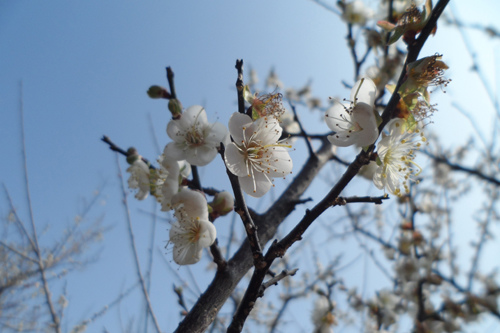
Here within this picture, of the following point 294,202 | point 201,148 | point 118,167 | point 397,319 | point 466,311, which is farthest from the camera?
point 397,319

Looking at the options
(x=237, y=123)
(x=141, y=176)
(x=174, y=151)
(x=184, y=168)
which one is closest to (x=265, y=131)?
(x=237, y=123)

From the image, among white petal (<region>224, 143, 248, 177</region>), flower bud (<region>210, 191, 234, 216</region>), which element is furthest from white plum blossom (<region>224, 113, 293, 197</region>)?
flower bud (<region>210, 191, 234, 216</region>)

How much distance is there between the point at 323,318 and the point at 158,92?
277cm

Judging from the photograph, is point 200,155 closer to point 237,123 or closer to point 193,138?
point 193,138

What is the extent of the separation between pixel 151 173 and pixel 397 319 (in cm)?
374

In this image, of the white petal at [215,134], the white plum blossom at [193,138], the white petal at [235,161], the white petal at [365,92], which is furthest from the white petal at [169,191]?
the white petal at [365,92]

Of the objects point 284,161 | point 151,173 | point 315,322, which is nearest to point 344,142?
point 284,161

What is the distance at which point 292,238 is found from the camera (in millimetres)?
825

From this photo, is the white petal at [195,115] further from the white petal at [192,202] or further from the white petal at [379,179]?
the white petal at [379,179]

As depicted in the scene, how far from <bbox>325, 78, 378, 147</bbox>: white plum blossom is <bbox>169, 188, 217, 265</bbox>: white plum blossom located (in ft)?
1.81

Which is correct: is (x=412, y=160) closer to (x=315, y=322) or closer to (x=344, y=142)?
(x=344, y=142)

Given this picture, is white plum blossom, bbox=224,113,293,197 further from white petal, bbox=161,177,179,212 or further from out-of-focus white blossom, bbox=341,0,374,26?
out-of-focus white blossom, bbox=341,0,374,26

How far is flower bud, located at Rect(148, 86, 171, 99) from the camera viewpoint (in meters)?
1.30

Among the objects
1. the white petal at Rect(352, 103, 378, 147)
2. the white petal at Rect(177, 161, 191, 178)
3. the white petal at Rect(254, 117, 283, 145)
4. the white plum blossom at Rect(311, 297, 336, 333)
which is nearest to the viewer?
the white petal at Rect(352, 103, 378, 147)
